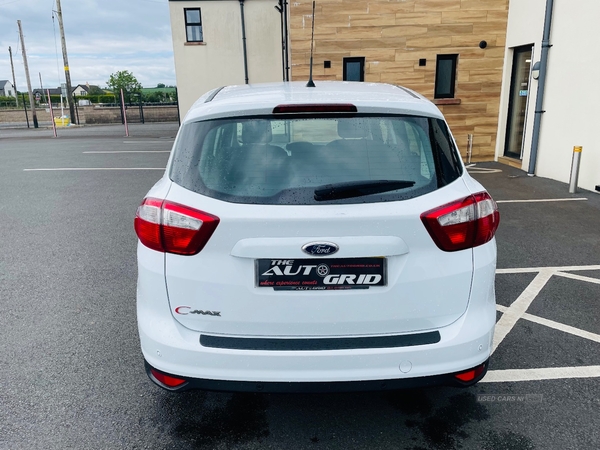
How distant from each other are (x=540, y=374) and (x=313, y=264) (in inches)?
77.8

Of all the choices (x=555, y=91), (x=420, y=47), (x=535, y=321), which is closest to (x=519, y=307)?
(x=535, y=321)

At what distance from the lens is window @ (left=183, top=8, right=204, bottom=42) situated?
17.7 meters

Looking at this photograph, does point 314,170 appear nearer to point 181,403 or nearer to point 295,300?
point 295,300

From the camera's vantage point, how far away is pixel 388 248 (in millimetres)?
2107

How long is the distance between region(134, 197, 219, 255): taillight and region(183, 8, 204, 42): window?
682 inches

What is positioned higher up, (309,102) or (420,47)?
(420,47)

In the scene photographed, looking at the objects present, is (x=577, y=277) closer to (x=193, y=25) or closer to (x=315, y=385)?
(x=315, y=385)

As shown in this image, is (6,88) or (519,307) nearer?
(519,307)

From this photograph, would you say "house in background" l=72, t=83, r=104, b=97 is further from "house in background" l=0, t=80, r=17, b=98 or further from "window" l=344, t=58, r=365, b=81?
"window" l=344, t=58, r=365, b=81

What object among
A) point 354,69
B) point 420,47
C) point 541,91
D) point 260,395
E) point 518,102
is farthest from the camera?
point 354,69

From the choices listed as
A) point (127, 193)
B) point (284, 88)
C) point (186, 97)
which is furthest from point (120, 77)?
point (284, 88)

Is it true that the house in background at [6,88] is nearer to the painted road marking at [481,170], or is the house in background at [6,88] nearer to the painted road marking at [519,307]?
the painted road marking at [481,170]

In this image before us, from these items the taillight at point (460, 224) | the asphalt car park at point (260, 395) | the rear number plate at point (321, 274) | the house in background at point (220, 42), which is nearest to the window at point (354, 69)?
the house in background at point (220, 42)

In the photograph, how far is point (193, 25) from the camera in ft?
58.6
